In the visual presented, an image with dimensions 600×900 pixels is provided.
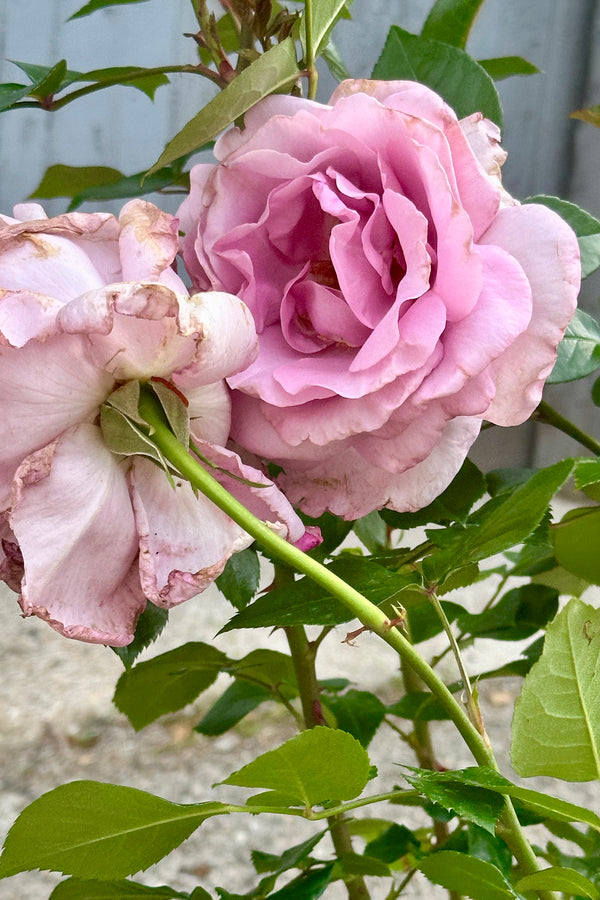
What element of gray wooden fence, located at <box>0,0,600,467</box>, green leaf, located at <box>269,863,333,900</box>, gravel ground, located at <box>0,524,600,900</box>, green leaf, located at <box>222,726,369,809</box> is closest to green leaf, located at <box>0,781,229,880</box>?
green leaf, located at <box>222,726,369,809</box>

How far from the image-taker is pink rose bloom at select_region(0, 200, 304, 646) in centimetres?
15

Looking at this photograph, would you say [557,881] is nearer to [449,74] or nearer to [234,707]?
[449,74]

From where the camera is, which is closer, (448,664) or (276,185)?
(276,185)

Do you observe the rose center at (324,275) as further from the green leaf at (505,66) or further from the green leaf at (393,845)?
the green leaf at (393,845)

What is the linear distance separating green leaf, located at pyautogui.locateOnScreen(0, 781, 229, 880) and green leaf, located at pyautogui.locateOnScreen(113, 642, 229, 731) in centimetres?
21

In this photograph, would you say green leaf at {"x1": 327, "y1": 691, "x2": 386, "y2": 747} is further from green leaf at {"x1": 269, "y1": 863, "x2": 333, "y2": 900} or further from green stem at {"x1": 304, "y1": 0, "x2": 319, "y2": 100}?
green stem at {"x1": 304, "y1": 0, "x2": 319, "y2": 100}

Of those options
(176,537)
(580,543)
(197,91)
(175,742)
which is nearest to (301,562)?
(176,537)

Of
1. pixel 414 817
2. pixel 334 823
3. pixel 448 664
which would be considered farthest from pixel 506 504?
pixel 448 664

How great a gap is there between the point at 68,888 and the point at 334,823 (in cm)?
10

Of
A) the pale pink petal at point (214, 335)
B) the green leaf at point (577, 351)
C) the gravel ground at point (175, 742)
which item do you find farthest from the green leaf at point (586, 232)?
the gravel ground at point (175, 742)

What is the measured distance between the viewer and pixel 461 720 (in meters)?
0.17

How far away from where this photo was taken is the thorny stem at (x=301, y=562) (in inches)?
5.8

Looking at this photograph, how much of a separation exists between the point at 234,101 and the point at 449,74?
0.28 ft

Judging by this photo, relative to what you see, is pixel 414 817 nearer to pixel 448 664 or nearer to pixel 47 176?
pixel 448 664
